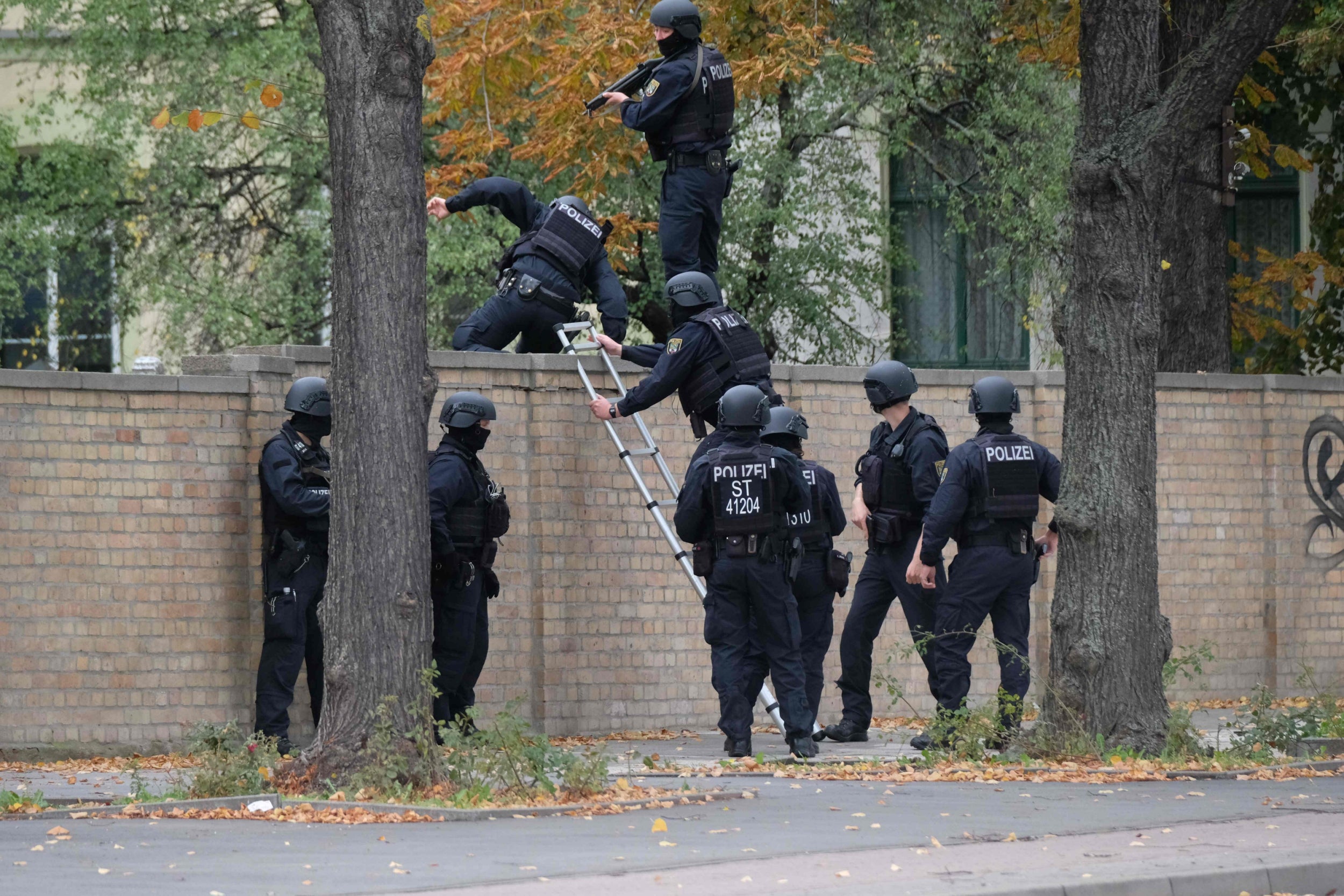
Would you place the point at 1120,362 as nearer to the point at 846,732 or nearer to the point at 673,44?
the point at 846,732

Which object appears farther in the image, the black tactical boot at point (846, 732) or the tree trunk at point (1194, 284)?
the tree trunk at point (1194, 284)

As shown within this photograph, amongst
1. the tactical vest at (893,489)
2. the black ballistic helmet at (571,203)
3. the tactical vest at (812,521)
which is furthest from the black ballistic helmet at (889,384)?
the black ballistic helmet at (571,203)

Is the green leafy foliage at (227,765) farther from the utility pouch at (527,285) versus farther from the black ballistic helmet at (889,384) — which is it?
the black ballistic helmet at (889,384)

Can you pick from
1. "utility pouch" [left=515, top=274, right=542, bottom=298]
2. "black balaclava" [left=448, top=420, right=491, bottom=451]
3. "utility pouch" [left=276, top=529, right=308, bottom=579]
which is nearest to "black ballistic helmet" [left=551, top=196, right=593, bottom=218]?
"utility pouch" [left=515, top=274, right=542, bottom=298]

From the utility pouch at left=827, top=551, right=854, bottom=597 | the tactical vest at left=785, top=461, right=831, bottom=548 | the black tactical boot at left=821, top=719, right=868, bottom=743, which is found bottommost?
the black tactical boot at left=821, top=719, right=868, bottom=743

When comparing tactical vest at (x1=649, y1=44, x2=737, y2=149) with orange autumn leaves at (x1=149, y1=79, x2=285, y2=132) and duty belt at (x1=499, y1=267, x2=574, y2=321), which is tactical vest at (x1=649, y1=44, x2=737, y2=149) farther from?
orange autumn leaves at (x1=149, y1=79, x2=285, y2=132)

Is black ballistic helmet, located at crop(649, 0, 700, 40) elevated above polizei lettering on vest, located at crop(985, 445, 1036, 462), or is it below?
above

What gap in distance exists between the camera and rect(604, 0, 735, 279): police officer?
12594mm

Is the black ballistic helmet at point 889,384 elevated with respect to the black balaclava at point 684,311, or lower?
lower

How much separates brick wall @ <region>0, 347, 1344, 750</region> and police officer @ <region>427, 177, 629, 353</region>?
365 mm

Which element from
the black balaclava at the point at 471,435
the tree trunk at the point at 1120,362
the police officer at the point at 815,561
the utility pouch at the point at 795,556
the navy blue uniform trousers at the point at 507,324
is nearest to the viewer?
the tree trunk at the point at 1120,362

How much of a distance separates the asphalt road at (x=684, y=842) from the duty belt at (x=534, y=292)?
422 centimetres

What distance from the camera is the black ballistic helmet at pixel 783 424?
38.1 feet

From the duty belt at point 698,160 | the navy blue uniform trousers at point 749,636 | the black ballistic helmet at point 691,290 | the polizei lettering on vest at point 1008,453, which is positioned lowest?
the navy blue uniform trousers at point 749,636
